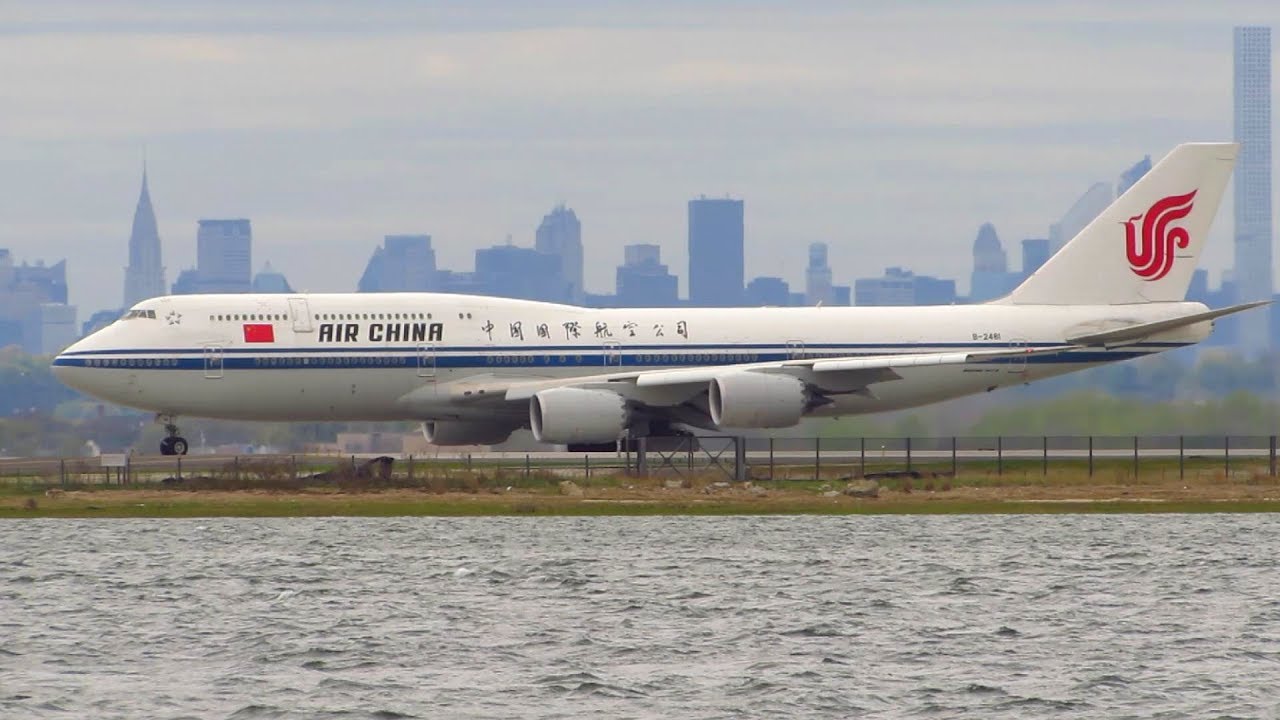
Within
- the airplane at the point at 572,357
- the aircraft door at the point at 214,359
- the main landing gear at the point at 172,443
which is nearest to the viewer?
the airplane at the point at 572,357

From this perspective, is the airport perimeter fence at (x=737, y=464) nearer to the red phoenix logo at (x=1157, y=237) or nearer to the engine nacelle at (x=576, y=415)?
the engine nacelle at (x=576, y=415)

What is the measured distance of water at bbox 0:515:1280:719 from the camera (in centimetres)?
2712

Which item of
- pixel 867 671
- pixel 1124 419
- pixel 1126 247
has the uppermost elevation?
pixel 1126 247

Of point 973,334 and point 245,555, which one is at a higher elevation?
point 973,334

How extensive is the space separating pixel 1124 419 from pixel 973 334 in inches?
222

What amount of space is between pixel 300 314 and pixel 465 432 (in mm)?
6094

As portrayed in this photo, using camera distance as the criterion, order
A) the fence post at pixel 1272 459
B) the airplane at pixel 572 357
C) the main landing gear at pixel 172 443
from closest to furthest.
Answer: the fence post at pixel 1272 459 → the airplane at pixel 572 357 → the main landing gear at pixel 172 443

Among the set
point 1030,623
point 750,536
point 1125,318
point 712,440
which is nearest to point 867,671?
point 1030,623

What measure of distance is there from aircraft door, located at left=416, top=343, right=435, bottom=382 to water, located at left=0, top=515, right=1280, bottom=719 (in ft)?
32.3

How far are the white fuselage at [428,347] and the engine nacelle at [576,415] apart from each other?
3.01m

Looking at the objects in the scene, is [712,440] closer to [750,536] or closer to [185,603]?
[750,536]

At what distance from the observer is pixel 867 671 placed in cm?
2889

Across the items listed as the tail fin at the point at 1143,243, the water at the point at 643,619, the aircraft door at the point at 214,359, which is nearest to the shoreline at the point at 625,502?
the water at the point at 643,619

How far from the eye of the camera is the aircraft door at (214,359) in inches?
2258
